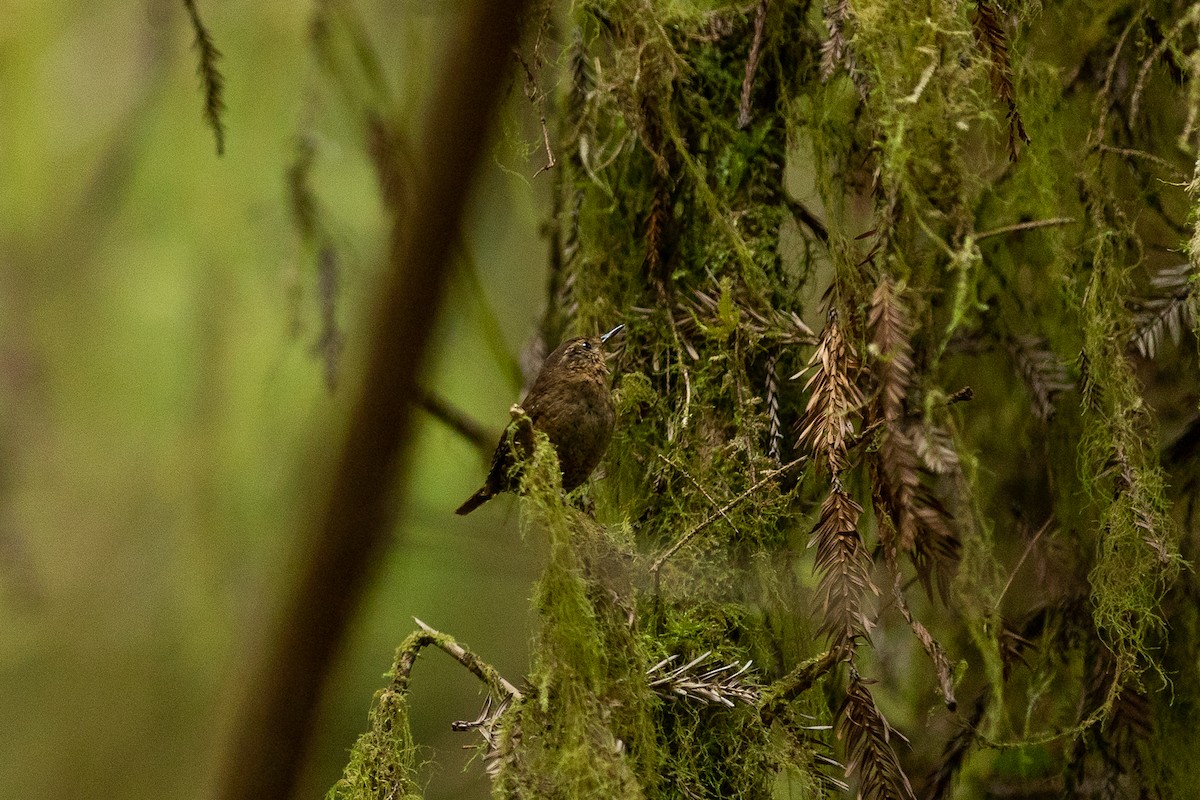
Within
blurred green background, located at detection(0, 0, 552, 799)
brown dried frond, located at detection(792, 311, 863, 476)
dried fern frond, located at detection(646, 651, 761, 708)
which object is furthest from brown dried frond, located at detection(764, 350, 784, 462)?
blurred green background, located at detection(0, 0, 552, 799)

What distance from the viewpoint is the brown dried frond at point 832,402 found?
1.32 meters

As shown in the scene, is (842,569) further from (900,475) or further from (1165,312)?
(1165,312)

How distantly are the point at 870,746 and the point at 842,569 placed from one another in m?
0.21

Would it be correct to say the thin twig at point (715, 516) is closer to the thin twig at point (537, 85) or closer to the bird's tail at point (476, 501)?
the bird's tail at point (476, 501)

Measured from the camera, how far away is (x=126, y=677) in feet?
10.2

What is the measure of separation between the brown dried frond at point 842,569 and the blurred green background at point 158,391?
3.28ft

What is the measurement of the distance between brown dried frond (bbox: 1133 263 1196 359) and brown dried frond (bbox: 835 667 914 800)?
2.37 feet

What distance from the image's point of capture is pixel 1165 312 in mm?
1604

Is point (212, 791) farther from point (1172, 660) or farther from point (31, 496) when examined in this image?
point (31, 496)

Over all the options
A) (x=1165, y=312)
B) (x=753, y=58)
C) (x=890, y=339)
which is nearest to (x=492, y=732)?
(x=890, y=339)

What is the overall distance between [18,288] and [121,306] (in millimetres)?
428

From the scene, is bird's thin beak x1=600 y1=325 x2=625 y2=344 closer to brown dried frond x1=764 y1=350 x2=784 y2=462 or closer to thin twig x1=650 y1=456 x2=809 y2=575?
brown dried frond x1=764 y1=350 x2=784 y2=462

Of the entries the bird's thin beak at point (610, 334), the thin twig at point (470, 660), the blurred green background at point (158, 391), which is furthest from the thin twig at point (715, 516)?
the blurred green background at point (158, 391)

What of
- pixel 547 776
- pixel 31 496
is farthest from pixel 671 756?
pixel 31 496
